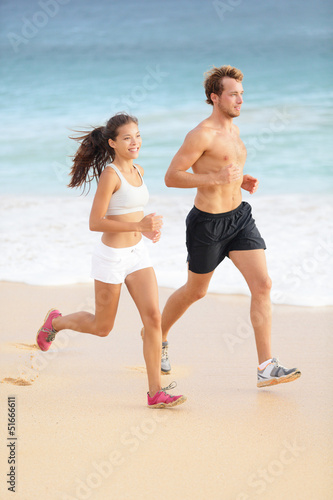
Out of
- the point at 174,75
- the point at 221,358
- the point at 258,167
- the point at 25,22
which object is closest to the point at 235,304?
the point at 221,358

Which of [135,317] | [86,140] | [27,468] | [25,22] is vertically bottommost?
[27,468]

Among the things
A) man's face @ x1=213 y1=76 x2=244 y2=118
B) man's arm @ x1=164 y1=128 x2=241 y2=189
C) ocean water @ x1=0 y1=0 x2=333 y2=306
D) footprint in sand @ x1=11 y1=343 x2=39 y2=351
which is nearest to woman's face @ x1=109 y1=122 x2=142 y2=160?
man's arm @ x1=164 y1=128 x2=241 y2=189

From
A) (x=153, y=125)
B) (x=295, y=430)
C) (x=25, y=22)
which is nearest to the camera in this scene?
(x=295, y=430)

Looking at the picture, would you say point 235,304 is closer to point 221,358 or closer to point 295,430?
point 221,358

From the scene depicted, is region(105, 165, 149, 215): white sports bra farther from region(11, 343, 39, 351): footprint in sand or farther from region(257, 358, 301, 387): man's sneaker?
region(11, 343, 39, 351): footprint in sand

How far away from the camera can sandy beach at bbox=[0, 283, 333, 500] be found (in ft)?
10.9

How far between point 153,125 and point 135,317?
10597mm

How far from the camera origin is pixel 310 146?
1440cm

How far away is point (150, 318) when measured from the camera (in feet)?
13.5

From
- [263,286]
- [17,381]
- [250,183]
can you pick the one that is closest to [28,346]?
[17,381]

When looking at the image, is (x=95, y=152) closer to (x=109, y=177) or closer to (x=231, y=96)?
(x=109, y=177)

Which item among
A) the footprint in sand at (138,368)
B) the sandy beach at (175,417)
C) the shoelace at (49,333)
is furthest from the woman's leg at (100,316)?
the footprint in sand at (138,368)

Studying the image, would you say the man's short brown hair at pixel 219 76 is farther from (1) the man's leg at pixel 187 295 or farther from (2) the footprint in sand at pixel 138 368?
(2) the footprint in sand at pixel 138 368

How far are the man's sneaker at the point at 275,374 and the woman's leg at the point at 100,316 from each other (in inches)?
39.3
